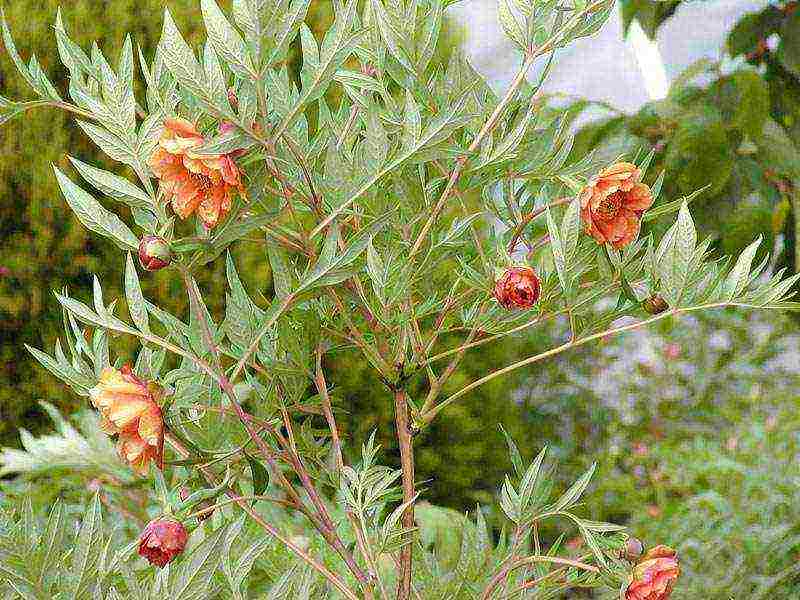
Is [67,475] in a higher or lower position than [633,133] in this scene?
lower

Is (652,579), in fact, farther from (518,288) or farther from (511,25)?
(511,25)

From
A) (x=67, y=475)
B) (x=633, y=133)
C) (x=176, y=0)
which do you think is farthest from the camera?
(x=176, y=0)

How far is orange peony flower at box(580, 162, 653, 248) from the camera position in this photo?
0.47 meters

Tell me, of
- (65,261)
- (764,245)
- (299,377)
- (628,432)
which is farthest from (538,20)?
(628,432)

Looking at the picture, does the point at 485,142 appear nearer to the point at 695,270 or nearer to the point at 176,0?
the point at 695,270

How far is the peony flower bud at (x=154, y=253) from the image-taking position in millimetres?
434

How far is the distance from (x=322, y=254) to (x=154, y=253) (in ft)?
0.26

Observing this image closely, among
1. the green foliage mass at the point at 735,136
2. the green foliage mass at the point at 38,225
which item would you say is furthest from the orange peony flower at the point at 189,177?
the green foliage mass at the point at 38,225

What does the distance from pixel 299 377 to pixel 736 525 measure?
1302mm

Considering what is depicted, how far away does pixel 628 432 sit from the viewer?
9.00 ft

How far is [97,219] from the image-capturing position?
1.50 ft

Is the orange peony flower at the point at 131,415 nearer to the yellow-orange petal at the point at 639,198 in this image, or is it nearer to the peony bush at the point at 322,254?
the peony bush at the point at 322,254

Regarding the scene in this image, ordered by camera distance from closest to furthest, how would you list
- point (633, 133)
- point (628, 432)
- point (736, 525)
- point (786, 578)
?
point (633, 133), point (786, 578), point (736, 525), point (628, 432)

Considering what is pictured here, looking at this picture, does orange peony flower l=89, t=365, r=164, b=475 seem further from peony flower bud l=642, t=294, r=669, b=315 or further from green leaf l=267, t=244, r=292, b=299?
peony flower bud l=642, t=294, r=669, b=315
